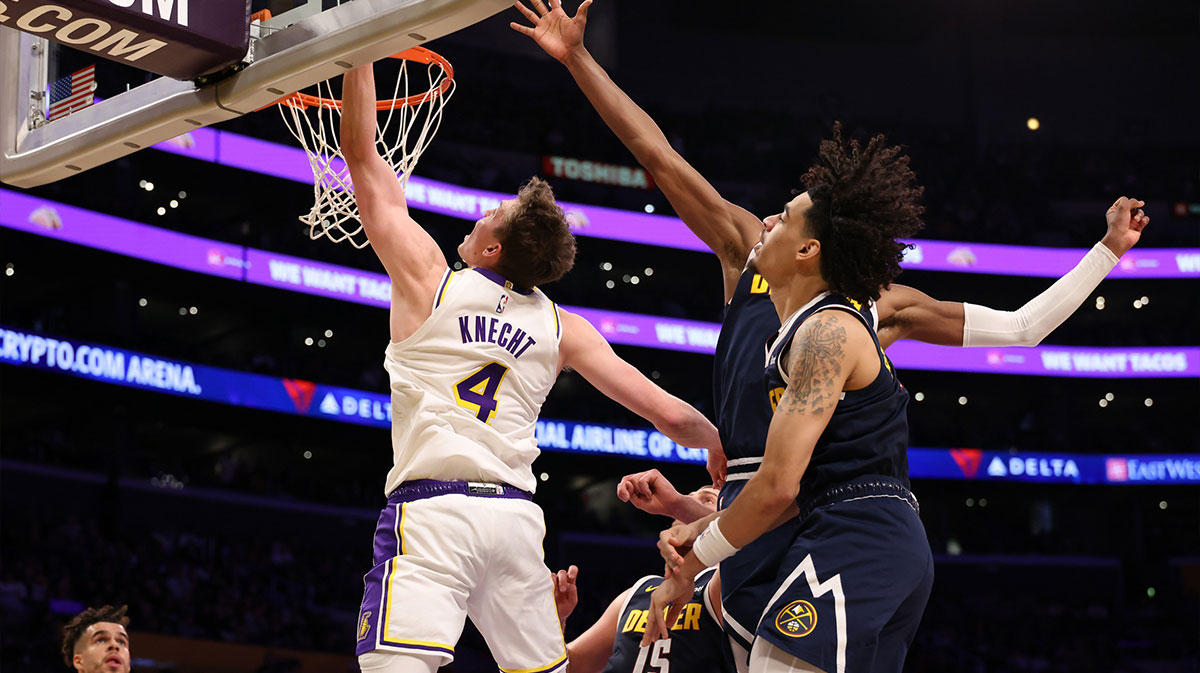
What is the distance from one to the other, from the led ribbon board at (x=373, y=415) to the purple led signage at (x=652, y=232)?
155 inches

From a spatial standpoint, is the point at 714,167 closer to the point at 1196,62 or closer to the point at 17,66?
the point at 1196,62

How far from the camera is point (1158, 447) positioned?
27781 millimetres

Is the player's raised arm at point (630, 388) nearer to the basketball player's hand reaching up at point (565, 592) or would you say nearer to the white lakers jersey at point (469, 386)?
the white lakers jersey at point (469, 386)

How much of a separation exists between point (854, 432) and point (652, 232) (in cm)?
2360

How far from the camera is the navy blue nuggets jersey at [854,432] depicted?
317 centimetres

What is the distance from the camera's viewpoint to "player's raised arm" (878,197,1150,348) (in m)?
4.12

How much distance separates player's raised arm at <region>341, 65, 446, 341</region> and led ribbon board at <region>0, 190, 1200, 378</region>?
15722 millimetres

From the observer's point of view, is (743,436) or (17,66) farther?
(17,66)

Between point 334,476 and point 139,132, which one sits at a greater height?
point 334,476

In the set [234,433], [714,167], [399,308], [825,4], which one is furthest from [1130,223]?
[825,4]

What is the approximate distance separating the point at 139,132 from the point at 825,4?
30.2 meters

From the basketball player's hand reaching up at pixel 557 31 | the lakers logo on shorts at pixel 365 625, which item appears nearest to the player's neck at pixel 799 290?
the basketball player's hand reaching up at pixel 557 31

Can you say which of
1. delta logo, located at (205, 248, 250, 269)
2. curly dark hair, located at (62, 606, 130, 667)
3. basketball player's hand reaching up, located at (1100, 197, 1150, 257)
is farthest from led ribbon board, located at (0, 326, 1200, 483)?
basketball player's hand reaching up, located at (1100, 197, 1150, 257)

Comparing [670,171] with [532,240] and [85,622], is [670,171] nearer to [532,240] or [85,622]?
[532,240]
